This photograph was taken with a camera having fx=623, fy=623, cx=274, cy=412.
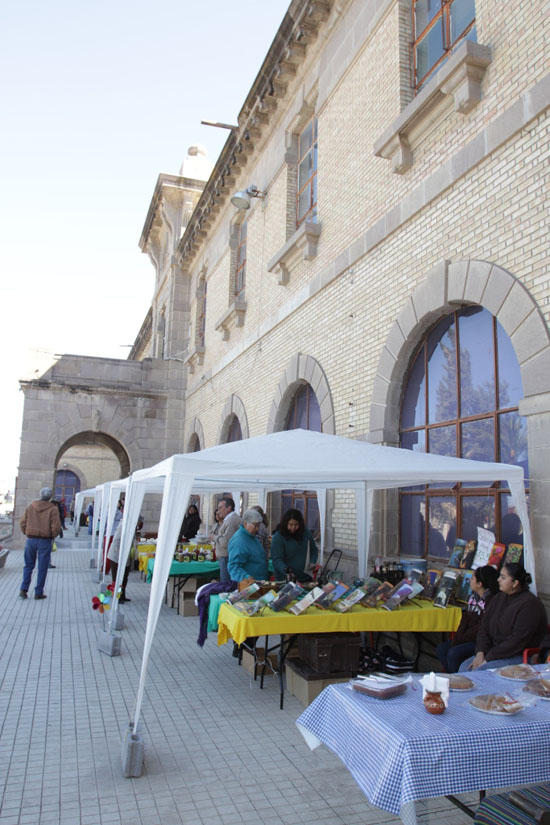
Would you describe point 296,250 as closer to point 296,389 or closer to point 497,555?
point 296,389

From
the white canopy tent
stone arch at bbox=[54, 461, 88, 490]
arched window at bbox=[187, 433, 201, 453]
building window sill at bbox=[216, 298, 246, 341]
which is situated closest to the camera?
the white canopy tent

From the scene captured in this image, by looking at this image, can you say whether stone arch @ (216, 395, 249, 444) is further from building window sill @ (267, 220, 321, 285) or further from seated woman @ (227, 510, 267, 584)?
seated woman @ (227, 510, 267, 584)

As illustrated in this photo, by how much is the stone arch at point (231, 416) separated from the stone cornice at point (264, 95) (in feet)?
19.0

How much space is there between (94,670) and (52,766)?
7.75 feet

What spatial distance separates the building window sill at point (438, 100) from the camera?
6305 mm

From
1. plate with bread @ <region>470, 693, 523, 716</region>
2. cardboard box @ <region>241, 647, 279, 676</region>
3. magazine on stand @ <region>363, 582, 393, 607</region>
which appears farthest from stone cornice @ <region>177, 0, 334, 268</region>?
plate with bread @ <region>470, 693, 523, 716</region>

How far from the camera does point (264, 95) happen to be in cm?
1291

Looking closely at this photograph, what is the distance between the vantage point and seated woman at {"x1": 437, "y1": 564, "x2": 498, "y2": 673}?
5.28 metres

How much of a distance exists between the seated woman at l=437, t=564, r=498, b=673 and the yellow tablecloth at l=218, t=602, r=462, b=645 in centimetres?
27

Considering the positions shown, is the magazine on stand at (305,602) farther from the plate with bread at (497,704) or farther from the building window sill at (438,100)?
the building window sill at (438,100)

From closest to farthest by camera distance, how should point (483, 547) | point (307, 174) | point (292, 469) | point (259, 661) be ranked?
point (292, 469) → point (483, 547) → point (259, 661) → point (307, 174)

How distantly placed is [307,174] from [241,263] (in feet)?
14.3

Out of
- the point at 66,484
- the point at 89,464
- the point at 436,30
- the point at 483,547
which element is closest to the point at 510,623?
the point at 483,547

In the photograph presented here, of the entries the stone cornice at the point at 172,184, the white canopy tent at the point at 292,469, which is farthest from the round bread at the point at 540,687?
the stone cornice at the point at 172,184
